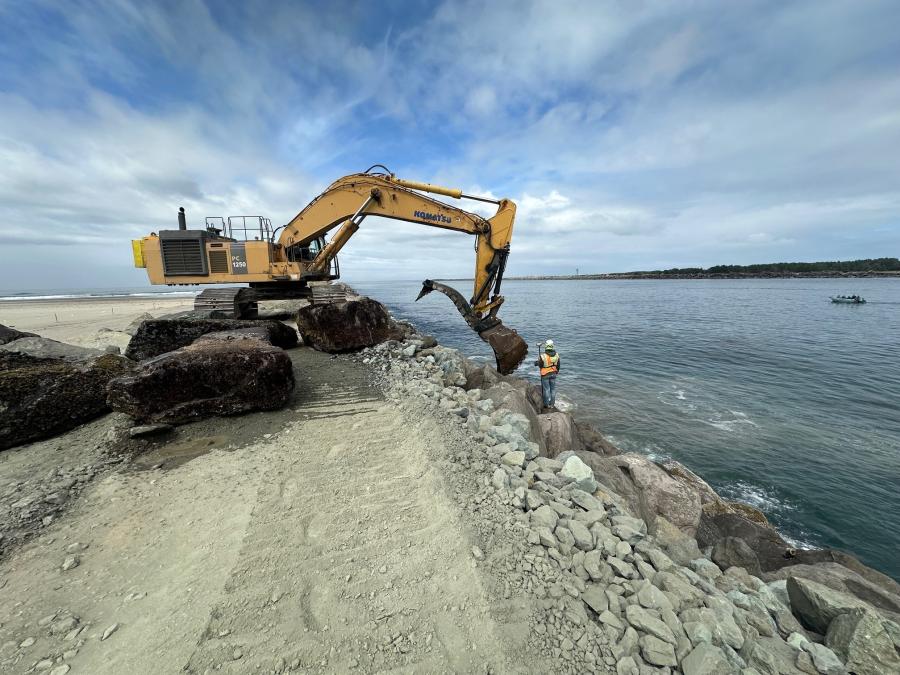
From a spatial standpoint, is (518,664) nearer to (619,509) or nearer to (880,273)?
(619,509)

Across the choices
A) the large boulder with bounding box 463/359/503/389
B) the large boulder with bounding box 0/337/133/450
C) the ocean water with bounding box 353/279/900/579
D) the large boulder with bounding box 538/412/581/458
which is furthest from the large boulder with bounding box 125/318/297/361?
the ocean water with bounding box 353/279/900/579

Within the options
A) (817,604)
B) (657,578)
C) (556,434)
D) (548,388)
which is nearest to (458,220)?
(548,388)

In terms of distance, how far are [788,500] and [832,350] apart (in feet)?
56.9

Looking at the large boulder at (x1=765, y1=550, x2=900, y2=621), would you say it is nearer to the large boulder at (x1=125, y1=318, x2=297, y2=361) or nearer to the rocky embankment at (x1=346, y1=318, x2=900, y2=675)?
the rocky embankment at (x1=346, y1=318, x2=900, y2=675)

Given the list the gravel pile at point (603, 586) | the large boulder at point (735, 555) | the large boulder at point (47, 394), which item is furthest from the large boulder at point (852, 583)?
the large boulder at point (47, 394)

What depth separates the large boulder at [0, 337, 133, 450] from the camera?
4.41m

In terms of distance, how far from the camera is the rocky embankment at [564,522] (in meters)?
2.60

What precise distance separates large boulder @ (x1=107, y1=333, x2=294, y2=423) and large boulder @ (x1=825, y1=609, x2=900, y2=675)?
21.8ft

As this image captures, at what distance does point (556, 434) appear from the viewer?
6520 millimetres

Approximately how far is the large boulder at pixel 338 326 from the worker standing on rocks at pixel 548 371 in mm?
4618

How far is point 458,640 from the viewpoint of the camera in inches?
95.9

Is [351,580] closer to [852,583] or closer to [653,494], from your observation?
[653,494]

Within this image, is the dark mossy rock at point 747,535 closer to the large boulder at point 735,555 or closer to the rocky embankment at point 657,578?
the rocky embankment at point 657,578

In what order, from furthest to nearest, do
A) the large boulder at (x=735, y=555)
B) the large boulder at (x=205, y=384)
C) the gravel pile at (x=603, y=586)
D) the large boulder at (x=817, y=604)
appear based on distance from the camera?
1. the large boulder at (x=735, y=555)
2. the large boulder at (x=205, y=384)
3. the large boulder at (x=817, y=604)
4. the gravel pile at (x=603, y=586)
